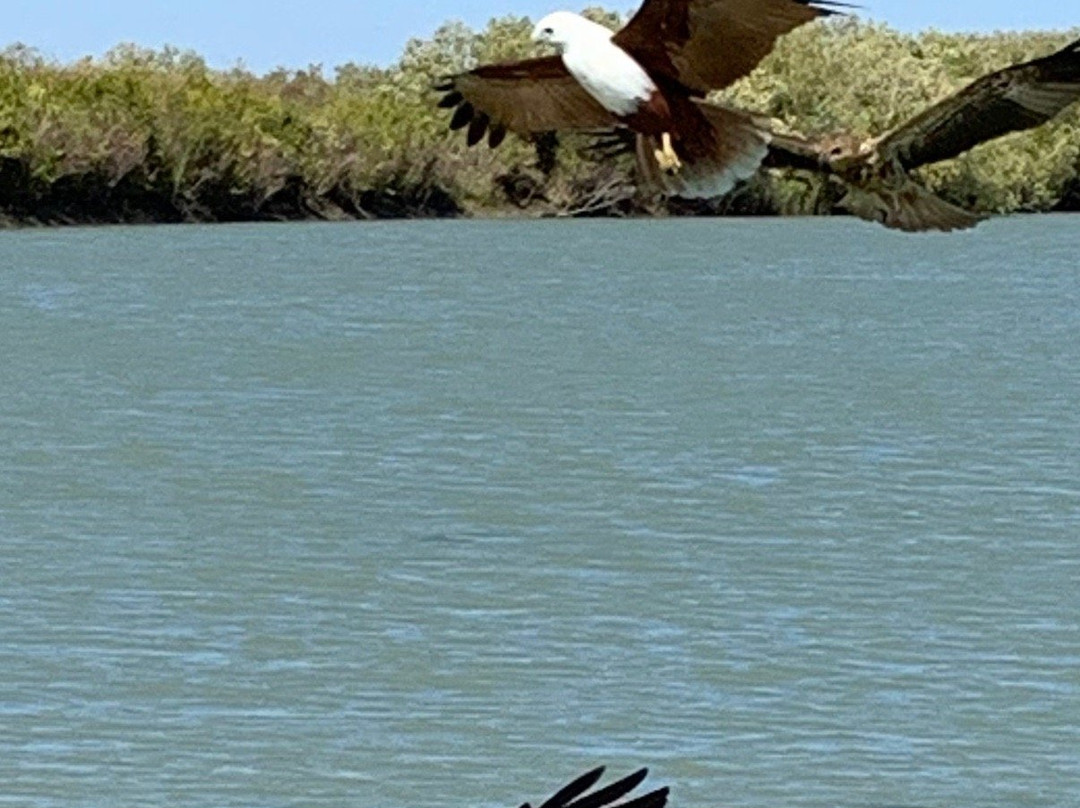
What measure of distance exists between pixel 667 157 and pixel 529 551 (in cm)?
1525

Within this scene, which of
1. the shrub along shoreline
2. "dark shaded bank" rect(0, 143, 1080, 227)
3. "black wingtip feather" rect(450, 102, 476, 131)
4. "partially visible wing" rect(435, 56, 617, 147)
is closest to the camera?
"partially visible wing" rect(435, 56, 617, 147)

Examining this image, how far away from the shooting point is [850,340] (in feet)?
130

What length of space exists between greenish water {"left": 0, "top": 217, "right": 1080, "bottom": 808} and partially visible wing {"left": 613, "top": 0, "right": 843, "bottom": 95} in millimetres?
8150

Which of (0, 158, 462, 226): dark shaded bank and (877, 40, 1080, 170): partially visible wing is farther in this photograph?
(0, 158, 462, 226): dark shaded bank

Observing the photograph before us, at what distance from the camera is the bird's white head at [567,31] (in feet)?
20.9

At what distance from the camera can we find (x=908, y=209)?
6500 mm

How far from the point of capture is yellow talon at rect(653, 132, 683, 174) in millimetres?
6516

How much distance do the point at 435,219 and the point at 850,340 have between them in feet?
73.3

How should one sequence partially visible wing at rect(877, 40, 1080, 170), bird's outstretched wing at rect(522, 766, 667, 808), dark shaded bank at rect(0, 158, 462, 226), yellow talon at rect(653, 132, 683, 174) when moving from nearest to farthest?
1. bird's outstretched wing at rect(522, 766, 667, 808)
2. partially visible wing at rect(877, 40, 1080, 170)
3. yellow talon at rect(653, 132, 683, 174)
4. dark shaded bank at rect(0, 158, 462, 226)

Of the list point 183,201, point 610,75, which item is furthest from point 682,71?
point 183,201

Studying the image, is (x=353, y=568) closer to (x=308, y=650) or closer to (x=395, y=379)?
(x=308, y=650)

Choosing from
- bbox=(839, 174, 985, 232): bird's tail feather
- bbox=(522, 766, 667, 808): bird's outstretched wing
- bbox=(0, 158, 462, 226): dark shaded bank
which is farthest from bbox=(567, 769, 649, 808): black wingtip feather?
bbox=(0, 158, 462, 226): dark shaded bank

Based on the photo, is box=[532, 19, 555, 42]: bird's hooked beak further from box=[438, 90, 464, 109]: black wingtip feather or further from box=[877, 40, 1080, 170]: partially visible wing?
box=[438, 90, 464, 109]: black wingtip feather

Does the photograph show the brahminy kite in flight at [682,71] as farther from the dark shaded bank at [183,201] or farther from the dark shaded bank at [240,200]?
the dark shaded bank at [183,201]
